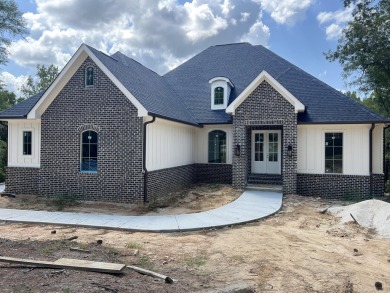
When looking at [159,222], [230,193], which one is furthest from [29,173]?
[230,193]

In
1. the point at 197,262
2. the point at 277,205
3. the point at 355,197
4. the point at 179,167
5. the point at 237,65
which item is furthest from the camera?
the point at 237,65

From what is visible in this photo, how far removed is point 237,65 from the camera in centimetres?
1988

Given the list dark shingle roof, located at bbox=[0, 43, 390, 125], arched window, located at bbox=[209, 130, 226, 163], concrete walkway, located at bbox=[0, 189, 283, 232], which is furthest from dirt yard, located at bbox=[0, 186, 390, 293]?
arched window, located at bbox=[209, 130, 226, 163]

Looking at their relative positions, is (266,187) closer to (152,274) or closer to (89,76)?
(89,76)

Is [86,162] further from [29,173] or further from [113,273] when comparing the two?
[113,273]

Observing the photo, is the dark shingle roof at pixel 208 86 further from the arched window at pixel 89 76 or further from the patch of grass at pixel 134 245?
the patch of grass at pixel 134 245

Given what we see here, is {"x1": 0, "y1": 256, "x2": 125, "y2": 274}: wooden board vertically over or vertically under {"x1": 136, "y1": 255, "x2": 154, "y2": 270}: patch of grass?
over

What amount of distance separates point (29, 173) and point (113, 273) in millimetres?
10499

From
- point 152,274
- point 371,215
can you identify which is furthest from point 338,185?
point 152,274

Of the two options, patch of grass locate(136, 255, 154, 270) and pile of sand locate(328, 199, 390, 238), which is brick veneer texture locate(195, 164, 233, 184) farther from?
patch of grass locate(136, 255, 154, 270)

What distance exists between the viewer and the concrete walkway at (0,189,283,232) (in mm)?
8956

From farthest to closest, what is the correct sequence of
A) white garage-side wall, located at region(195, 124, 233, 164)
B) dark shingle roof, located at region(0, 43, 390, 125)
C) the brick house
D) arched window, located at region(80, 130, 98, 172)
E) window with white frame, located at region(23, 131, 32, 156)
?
white garage-side wall, located at region(195, 124, 233, 164), window with white frame, located at region(23, 131, 32, 156), dark shingle roof, located at region(0, 43, 390, 125), arched window, located at region(80, 130, 98, 172), the brick house

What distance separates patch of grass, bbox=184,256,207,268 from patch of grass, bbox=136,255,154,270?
2.31ft

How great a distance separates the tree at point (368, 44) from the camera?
1620 centimetres
